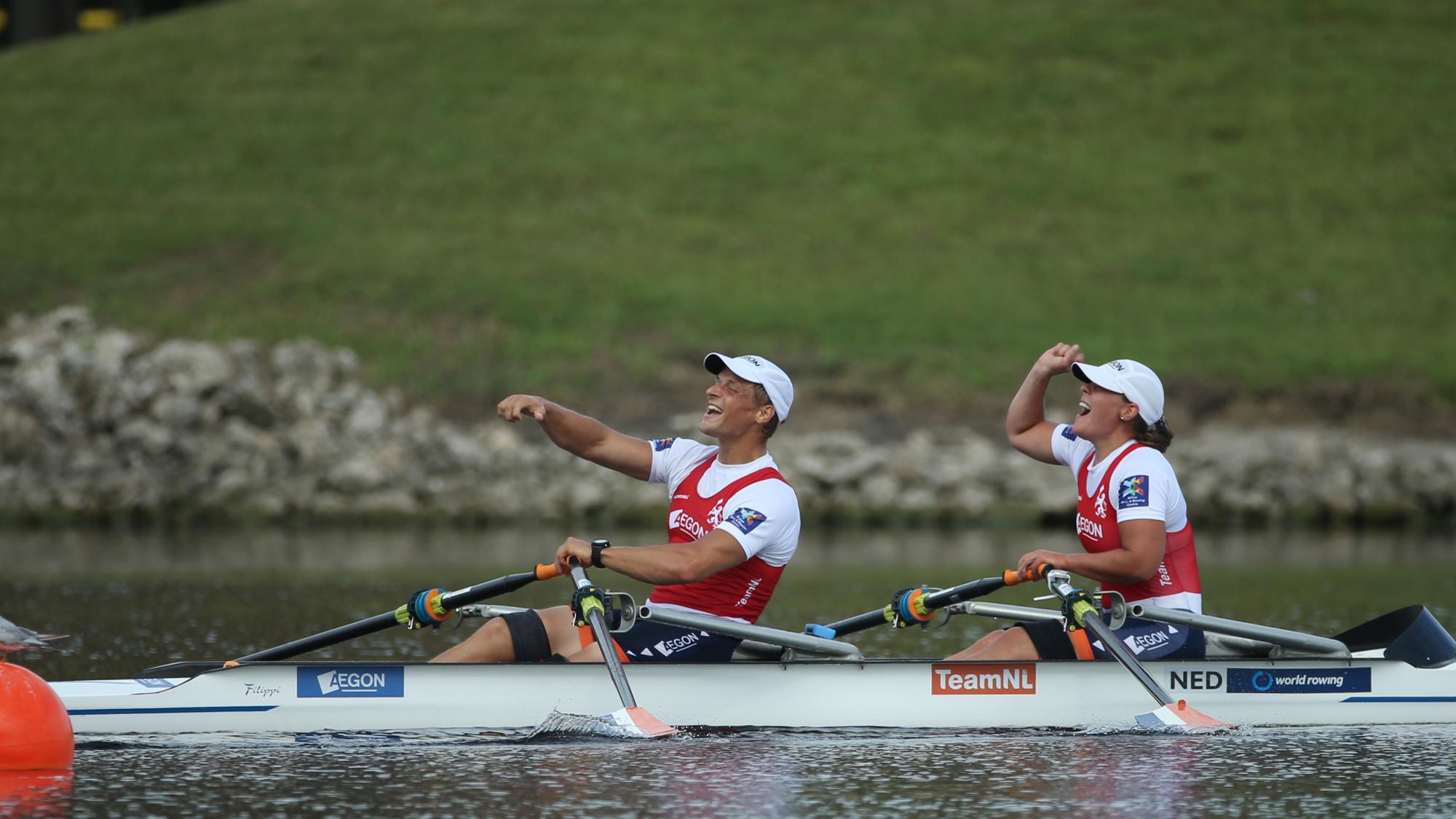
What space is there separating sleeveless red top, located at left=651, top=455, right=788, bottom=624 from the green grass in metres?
17.7

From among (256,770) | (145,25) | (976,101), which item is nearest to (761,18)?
(976,101)

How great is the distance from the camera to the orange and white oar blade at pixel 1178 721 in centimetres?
862

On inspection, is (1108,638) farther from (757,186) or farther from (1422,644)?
(757,186)

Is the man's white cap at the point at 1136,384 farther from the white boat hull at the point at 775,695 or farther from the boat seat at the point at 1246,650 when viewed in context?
the white boat hull at the point at 775,695

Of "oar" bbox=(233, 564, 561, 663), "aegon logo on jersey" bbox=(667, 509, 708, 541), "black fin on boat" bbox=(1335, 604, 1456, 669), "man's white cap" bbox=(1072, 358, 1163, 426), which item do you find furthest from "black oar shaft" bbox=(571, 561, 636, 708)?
"black fin on boat" bbox=(1335, 604, 1456, 669)

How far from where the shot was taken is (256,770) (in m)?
7.65

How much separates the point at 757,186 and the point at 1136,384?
88.2 ft

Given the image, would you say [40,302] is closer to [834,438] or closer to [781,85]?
[834,438]

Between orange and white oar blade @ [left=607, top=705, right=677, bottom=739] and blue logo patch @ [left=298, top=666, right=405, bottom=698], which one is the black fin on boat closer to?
orange and white oar blade @ [left=607, top=705, right=677, bottom=739]

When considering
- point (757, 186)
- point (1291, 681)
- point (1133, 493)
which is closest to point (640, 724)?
point (1133, 493)

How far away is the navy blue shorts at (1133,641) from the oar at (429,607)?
2.36 metres

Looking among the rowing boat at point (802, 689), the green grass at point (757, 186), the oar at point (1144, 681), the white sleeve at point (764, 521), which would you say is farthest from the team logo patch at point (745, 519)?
the green grass at point (757, 186)

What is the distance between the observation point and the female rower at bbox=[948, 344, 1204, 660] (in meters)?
8.78

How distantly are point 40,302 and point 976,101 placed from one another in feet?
61.9
